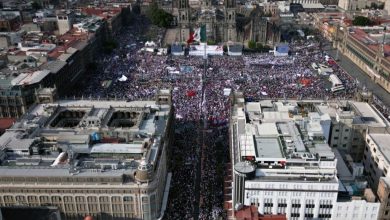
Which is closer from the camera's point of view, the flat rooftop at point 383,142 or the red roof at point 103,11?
the flat rooftop at point 383,142

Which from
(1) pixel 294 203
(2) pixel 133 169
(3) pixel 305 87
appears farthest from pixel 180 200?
(3) pixel 305 87

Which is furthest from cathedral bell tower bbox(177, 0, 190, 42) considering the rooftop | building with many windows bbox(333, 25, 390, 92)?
the rooftop

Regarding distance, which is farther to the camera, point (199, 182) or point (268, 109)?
point (268, 109)

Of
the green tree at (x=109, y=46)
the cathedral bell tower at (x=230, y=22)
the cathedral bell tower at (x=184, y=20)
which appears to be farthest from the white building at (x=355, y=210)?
the cathedral bell tower at (x=184, y=20)

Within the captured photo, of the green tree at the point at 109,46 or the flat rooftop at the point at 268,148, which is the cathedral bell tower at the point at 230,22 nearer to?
the green tree at the point at 109,46

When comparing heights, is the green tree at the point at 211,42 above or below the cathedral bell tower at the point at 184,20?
below

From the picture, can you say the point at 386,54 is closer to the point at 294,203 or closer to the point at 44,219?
the point at 294,203

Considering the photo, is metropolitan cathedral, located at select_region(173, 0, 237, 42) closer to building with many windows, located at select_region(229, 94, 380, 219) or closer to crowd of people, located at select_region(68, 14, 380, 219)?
crowd of people, located at select_region(68, 14, 380, 219)

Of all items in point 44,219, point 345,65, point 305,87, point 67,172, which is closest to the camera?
point 44,219
